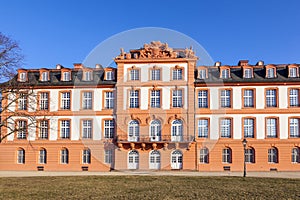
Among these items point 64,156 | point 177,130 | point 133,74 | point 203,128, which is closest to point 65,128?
point 64,156

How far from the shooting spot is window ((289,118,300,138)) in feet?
111

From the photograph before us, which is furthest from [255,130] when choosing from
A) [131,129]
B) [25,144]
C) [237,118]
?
[25,144]

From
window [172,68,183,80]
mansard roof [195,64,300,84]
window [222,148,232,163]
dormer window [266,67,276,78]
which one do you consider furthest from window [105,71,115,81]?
dormer window [266,67,276,78]

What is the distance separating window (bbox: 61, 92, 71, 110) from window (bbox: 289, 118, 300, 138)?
2149 centimetres

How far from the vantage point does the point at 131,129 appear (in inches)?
1334

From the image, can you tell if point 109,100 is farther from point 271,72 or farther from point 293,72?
point 293,72

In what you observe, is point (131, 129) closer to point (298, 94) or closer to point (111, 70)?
point (111, 70)

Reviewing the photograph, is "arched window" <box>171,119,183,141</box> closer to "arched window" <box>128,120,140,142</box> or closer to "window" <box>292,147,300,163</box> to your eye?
"arched window" <box>128,120,140,142</box>

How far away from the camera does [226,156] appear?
34156mm

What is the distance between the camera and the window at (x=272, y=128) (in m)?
34.0

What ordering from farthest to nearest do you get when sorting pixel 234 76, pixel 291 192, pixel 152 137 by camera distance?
pixel 234 76 < pixel 152 137 < pixel 291 192

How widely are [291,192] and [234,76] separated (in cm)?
2037

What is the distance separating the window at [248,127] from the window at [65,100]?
1723 centimetres

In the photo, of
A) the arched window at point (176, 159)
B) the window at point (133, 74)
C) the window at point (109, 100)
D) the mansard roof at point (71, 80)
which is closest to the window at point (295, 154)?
the arched window at point (176, 159)
